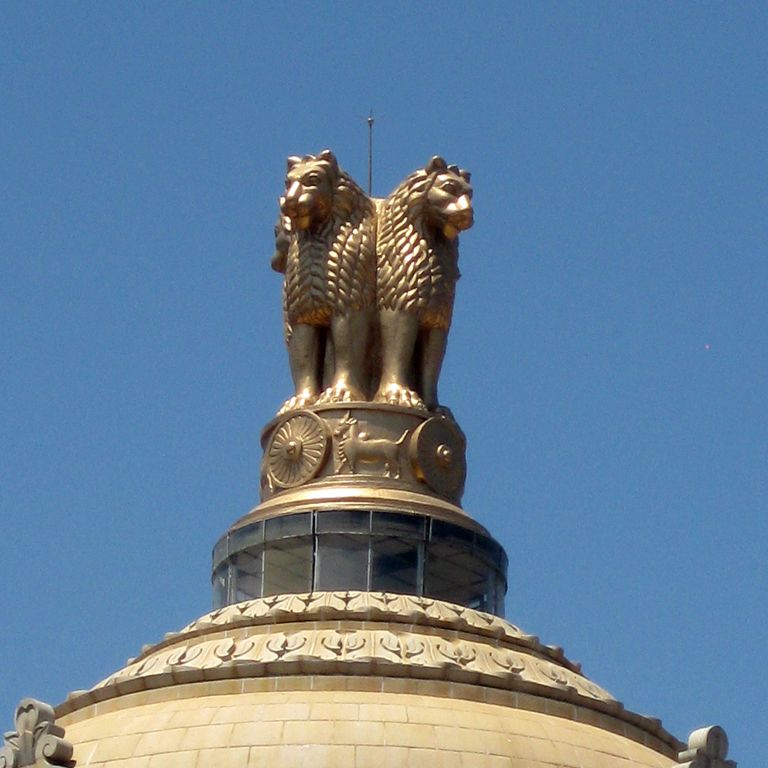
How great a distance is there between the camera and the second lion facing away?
66000 mm

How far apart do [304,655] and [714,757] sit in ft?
22.4

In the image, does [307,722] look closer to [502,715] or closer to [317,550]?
[502,715]

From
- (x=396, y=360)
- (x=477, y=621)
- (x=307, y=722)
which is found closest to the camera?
(x=307, y=722)

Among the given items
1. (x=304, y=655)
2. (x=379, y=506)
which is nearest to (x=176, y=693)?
(x=304, y=655)

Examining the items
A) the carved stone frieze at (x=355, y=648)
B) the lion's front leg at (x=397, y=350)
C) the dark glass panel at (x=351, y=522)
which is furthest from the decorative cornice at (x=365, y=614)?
the lion's front leg at (x=397, y=350)

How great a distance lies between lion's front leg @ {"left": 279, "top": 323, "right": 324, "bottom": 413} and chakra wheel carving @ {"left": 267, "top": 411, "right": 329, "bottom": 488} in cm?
139

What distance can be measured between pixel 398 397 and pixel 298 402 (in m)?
1.88

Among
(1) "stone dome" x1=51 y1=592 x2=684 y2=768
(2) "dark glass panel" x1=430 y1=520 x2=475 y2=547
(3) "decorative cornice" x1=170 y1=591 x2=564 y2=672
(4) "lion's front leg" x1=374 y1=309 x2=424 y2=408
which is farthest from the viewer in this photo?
(4) "lion's front leg" x1=374 y1=309 x2=424 y2=408

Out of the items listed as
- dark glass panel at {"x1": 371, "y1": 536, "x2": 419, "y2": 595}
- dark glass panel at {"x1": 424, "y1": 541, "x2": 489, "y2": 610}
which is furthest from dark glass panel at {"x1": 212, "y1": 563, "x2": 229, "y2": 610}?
dark glass panel at {"x1": 424, "y1": 541, "x2": 489, "y2": 610}

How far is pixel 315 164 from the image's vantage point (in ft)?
218

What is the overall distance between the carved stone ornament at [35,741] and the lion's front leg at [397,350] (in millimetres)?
10726

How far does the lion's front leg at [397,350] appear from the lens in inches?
2581

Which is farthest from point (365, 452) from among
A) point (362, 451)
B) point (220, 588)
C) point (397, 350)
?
point (220, 588)

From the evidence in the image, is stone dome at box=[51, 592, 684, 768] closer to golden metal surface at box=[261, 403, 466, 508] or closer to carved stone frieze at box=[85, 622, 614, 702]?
carved stone frieze at box=[85, 622, 614, 702]
